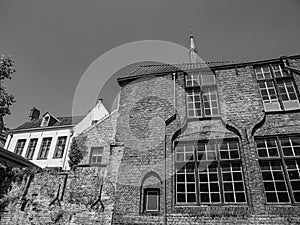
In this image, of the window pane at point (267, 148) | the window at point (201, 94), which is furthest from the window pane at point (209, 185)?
the window at point (201, 94)

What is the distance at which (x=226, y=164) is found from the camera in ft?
25.5

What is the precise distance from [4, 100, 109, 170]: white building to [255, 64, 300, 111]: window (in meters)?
15.0

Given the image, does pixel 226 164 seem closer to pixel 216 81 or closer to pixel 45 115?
pixel 216 81

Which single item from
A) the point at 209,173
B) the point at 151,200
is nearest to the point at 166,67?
the point at 209,173

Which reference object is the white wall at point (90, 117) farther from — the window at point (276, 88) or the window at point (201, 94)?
the window at point (276, 88)

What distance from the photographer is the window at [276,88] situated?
28.2ft

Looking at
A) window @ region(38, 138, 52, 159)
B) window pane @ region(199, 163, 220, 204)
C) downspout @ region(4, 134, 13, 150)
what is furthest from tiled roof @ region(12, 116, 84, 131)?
window pane @ region(199, 163, 220, 204)

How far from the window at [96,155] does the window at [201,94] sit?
873 centimetres

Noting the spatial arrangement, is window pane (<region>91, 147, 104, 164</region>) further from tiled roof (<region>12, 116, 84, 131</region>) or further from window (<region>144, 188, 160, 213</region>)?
window (<region>144, 188, 160, 213</region>)

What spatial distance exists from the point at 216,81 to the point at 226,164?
13.1ft

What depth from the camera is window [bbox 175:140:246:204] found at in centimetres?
725

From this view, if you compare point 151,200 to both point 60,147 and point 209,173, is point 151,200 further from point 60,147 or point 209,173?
point 60,147

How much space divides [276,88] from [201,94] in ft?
10.5

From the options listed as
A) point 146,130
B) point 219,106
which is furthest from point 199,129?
point 146,130
